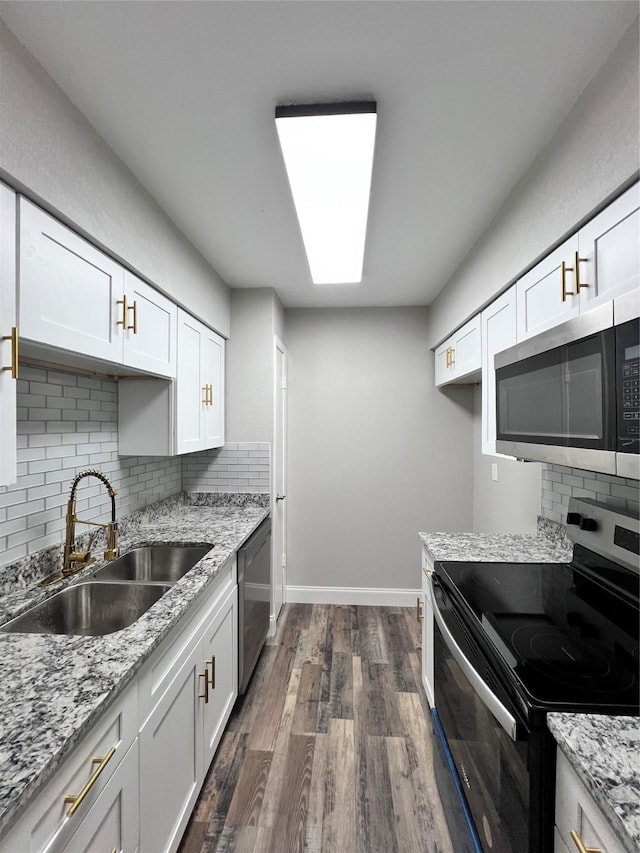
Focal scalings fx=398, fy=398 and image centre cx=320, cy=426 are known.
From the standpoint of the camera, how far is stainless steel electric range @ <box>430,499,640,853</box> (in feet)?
2.81

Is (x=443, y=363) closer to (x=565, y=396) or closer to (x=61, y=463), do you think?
(x=565, y=396)

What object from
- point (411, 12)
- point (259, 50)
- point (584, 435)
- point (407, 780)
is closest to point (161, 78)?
point (259, 50)

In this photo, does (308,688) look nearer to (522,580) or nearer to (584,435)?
(522,580)

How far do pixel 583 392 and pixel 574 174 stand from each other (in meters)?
0.71

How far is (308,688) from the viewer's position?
2268 millimetres

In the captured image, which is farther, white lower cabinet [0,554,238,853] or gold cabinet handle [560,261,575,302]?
gold cabinet handle [560,261,575,302]

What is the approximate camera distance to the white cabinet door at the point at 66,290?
1090 millimetres

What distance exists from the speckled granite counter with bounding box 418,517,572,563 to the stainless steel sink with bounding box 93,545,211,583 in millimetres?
1136

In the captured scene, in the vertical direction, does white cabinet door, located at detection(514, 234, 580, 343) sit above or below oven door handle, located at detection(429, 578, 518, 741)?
above

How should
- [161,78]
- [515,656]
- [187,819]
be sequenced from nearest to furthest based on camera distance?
[515,656] < [161,78] < [187,819]

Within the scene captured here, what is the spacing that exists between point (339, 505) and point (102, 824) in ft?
8.55

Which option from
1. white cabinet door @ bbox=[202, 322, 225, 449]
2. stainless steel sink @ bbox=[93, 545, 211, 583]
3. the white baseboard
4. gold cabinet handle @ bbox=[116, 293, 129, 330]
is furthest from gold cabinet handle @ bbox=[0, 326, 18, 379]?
the white baseboard

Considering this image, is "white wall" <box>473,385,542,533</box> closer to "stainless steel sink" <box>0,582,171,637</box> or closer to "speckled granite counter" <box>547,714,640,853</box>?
"speckled granite counter" <box>547,714,640,853</box>

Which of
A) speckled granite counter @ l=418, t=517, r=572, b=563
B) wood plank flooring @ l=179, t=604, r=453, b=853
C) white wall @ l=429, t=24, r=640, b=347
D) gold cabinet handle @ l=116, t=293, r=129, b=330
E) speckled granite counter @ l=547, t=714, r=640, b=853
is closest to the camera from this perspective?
speckled granite counter @ l=547, t=714, r=640, b=853
